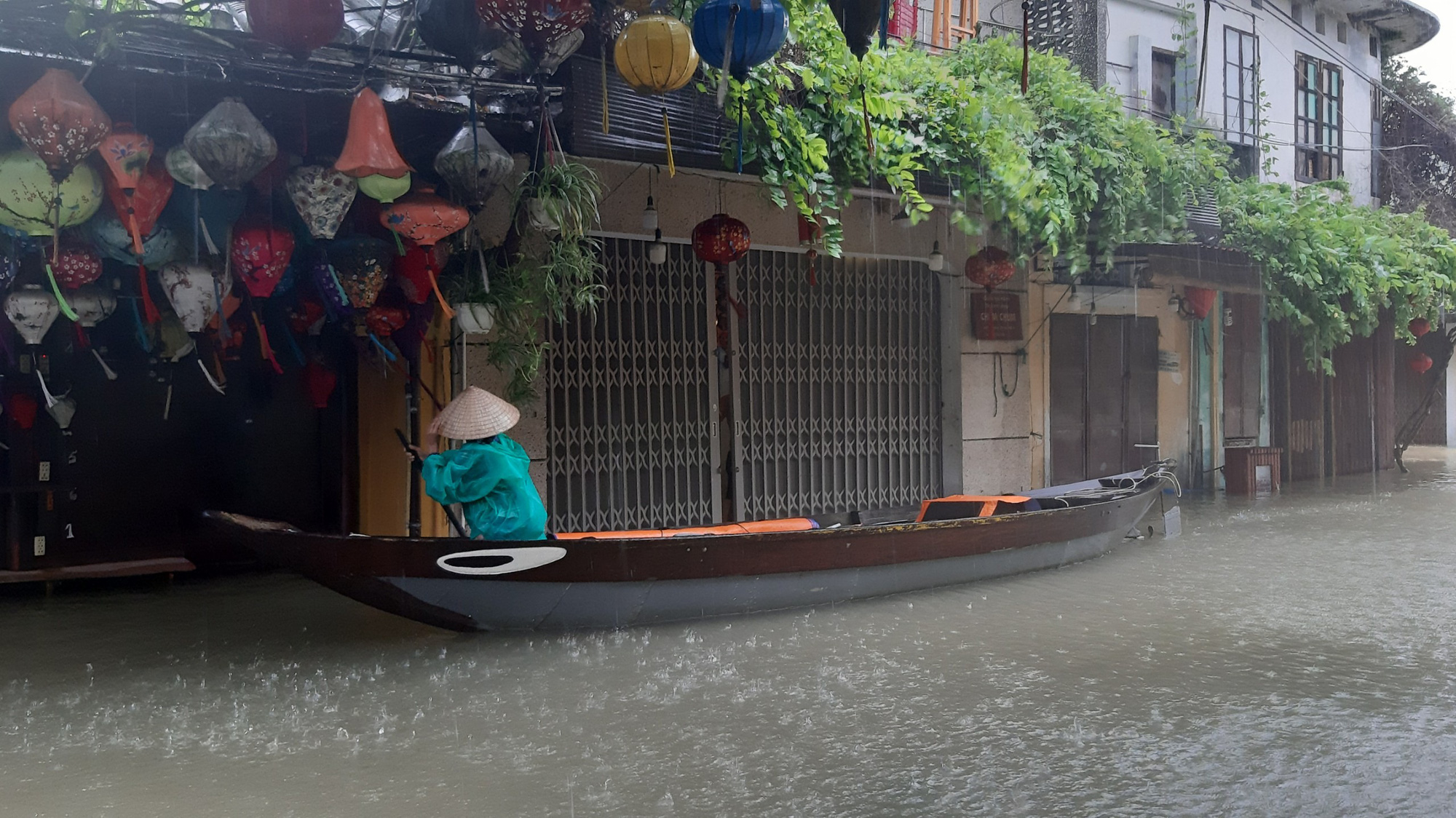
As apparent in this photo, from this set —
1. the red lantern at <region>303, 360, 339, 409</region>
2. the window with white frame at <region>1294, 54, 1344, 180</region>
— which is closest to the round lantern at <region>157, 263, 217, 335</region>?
the red lantern at <region>303, 360, 339, 409</region>

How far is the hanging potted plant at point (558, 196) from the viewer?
21.3 ft

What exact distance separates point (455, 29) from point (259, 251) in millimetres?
1611

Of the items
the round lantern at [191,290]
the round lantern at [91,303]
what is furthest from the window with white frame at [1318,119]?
the round lantern at [91,303]

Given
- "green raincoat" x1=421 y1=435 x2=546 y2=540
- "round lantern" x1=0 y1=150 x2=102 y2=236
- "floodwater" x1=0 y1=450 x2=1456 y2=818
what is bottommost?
"floodwater" x1=0 y1=450 x2=1456 y2=818

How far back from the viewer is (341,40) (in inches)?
275

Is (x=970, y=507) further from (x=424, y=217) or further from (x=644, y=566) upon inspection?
(x=424, y=217)

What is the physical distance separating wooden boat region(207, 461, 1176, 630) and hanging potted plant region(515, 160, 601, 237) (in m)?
1.91

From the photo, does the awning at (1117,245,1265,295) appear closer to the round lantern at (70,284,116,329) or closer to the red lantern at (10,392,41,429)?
the round lantern at (70,284,116,329)

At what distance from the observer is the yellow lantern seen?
5.91 meters

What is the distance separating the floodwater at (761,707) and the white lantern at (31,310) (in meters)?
1.76

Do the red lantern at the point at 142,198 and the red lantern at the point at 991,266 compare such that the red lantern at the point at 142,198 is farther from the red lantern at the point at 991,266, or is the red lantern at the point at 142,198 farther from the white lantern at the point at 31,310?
the red lantern at the point at 991,266

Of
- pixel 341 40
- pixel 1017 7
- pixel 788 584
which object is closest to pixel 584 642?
pixel 788 584

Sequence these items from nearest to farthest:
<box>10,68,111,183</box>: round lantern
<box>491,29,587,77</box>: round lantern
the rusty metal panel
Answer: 1. <box>10,68,111,183</box>: round lantern
2. <box>491,29,587,77</box>: round lantern
3. the rusty metal panel

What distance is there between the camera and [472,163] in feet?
19.7
